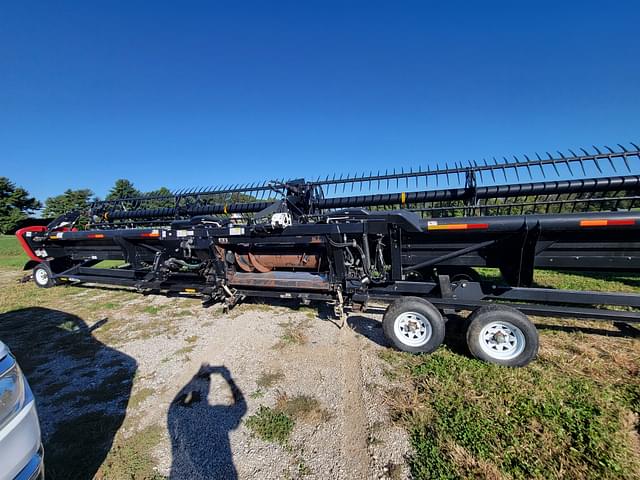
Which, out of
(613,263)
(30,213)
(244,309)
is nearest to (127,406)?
(244,309)

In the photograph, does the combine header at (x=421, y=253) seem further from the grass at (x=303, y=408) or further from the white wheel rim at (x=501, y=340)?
the grass at (x=303, y=408)

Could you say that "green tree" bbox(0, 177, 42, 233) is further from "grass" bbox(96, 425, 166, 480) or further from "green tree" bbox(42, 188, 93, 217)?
"grass" bbox(96, 425, 166, 480)

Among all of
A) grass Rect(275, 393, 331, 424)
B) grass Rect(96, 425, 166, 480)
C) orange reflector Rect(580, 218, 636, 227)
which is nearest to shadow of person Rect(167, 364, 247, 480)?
grass Rect(96, 425, 166, 480)

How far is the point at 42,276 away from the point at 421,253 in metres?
9.61

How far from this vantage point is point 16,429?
147 centimetres

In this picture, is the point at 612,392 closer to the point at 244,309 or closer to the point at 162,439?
the point at 162,439

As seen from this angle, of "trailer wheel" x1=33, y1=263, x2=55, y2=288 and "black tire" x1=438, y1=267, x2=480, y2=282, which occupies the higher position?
"black tire" x1=438, y1=267, x2=480, y2=282

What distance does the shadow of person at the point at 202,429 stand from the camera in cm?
207

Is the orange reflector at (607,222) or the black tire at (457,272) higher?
the orange reflector at (607,222)

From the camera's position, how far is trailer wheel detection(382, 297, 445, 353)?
345 centimetres

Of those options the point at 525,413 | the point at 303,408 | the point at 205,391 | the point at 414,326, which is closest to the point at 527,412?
the point at 525,413

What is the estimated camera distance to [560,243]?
363 centimetres

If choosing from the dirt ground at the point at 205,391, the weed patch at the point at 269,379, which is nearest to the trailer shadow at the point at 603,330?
the dirt ground at the point at 205,391

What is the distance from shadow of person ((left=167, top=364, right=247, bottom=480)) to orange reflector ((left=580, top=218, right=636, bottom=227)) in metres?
4.13
